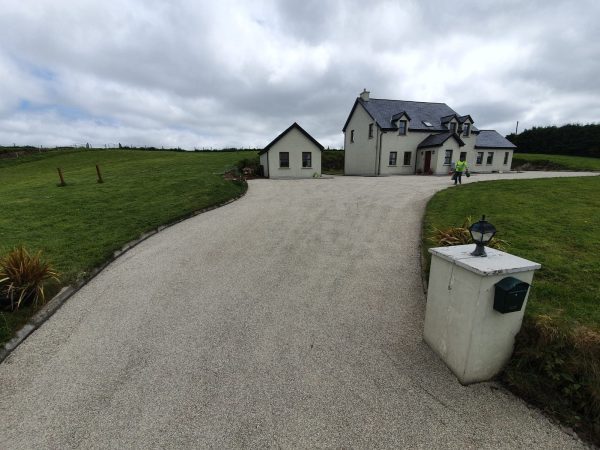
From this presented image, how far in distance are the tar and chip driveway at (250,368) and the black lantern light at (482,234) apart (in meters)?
1.62

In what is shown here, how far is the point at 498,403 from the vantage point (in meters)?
3.20

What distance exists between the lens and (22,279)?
199 inches

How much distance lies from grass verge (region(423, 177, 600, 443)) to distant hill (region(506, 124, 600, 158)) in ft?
166

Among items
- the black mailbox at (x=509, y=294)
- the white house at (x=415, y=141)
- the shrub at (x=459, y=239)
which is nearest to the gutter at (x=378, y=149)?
the white house at (x=415, y=141)

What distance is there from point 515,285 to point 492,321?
0.56 m

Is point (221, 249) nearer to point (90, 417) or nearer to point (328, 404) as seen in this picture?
point (90, 417)

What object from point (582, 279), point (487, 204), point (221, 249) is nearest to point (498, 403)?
point (582, 279)

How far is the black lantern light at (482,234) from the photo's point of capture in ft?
11.4

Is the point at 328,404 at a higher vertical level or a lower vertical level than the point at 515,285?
lower

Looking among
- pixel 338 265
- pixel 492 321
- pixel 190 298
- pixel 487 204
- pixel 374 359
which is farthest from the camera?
pixel 487 204

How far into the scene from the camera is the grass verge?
3047 millimetres

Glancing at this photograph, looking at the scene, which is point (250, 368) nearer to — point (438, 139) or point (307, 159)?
point (307, 159)

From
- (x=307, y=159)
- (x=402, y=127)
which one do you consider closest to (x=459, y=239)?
(x=307, y=159)

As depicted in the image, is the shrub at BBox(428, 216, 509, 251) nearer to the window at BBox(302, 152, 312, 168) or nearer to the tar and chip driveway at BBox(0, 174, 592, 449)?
the tar and chip driveway at BBox(0, 174, 592, 449)
